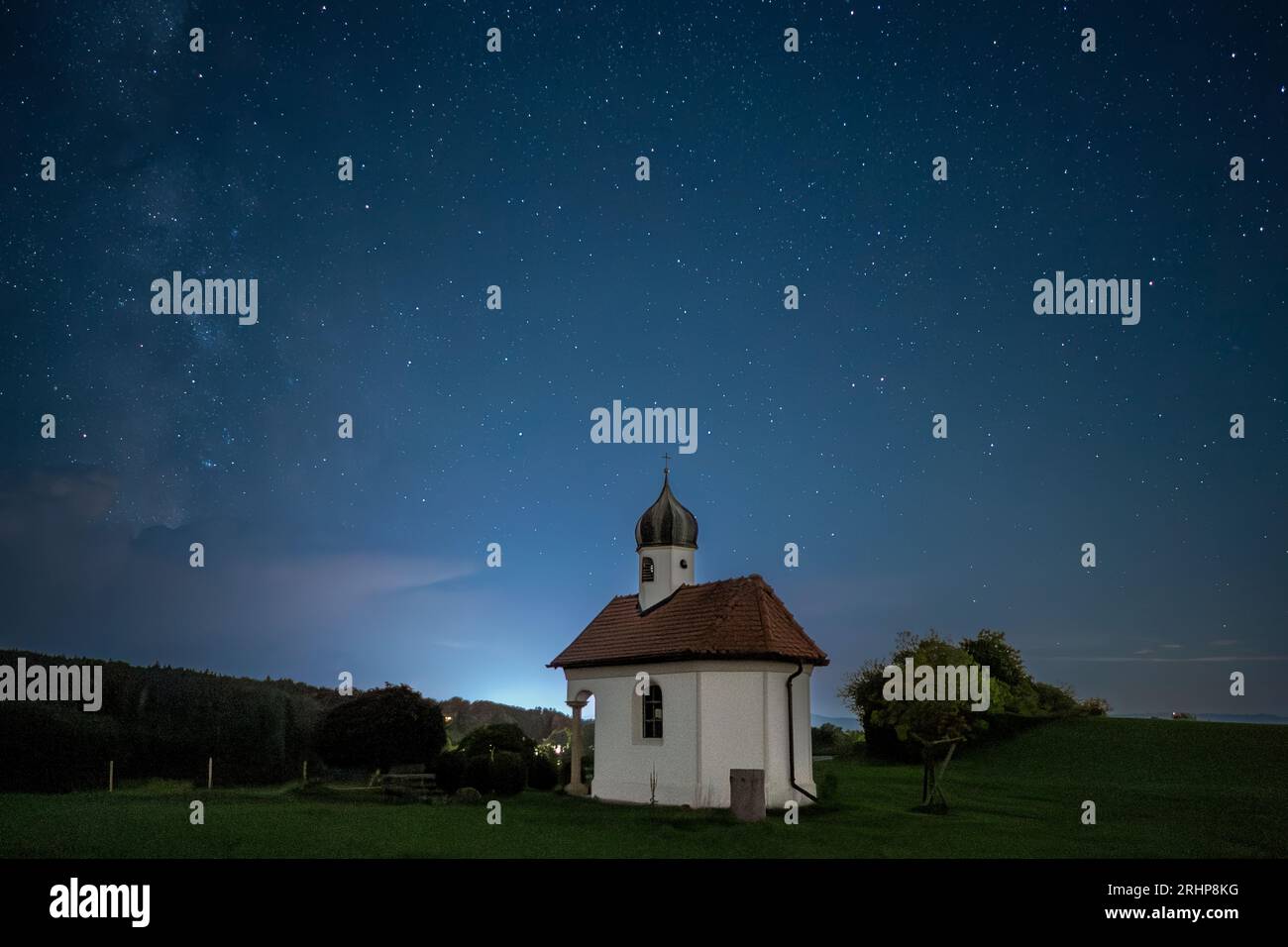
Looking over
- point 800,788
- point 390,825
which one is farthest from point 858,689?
point 390,825

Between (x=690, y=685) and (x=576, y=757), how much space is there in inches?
269

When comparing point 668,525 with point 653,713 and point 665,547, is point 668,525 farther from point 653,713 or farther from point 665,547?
point 653,713

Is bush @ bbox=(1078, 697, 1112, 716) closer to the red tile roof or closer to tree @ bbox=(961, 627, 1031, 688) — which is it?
tree @ bbox=(961, 627, 1031, 688)

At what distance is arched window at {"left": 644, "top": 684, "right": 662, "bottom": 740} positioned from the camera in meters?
26.4

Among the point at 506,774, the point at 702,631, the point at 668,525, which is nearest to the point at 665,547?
the point at 668,525

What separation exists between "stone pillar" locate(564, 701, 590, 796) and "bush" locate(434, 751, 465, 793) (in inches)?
139

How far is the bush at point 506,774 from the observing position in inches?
1120

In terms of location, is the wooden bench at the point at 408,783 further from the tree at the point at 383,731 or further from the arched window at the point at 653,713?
the arched window at the point at 653,713

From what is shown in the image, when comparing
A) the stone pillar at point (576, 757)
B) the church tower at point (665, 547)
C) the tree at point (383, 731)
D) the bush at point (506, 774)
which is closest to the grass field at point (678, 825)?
the bush at point (506, 774)

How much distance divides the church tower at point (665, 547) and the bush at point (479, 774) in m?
6.70

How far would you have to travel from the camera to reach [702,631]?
85.2ft
